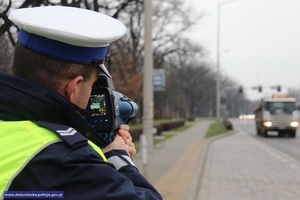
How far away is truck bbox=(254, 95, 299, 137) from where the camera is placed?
31.2m

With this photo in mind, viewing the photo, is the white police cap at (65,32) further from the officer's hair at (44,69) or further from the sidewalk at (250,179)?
the sidewalk at (250,179)

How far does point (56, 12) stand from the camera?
1353 mm

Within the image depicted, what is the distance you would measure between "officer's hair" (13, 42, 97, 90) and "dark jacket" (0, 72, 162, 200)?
0.06m

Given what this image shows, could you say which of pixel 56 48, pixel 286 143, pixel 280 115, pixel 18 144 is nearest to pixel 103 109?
pixel 56 48

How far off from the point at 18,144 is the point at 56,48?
309mm

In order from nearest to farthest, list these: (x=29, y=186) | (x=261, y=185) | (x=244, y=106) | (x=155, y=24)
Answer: (x=29, y=186) → (x=261, y=185) → (x=155, y=24) → (x=244, y=106)

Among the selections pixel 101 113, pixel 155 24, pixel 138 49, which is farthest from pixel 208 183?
pixel 155 24

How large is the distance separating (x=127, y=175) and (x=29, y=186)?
1.19ft

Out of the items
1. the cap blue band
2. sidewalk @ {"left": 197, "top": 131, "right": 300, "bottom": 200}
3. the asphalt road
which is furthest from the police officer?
the asphalt road

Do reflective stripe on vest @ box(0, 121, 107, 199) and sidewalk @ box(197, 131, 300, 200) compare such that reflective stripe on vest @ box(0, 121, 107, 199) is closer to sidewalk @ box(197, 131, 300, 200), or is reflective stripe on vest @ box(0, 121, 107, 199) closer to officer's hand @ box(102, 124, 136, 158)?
officer's hand @ box(102, 124, 136, 158)

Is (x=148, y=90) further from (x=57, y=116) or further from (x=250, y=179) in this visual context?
(x=57, y=116)

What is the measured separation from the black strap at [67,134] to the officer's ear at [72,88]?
0.14 metres

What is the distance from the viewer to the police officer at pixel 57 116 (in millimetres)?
1122

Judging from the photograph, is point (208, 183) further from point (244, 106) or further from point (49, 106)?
point (244, 106)
